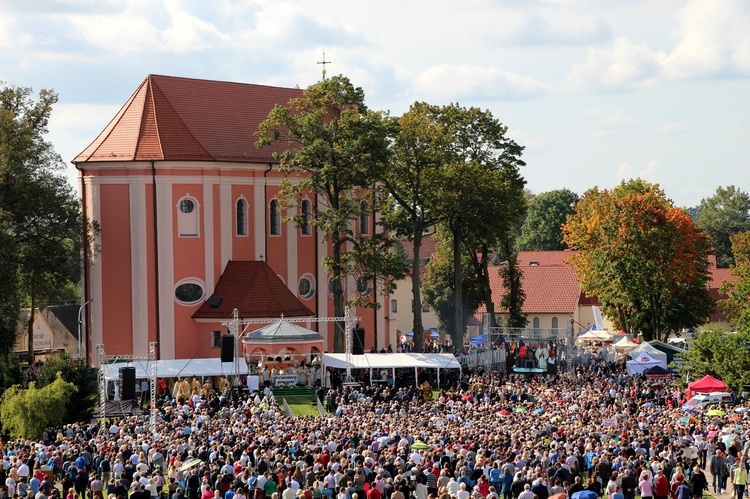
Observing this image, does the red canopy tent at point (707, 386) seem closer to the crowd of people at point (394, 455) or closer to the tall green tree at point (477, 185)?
the crowd of people at point (394, 455)

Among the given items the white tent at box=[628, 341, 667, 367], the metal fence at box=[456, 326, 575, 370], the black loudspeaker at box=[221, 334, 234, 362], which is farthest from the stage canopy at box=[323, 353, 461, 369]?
the white tent at box=[628, 341, 667, 367]

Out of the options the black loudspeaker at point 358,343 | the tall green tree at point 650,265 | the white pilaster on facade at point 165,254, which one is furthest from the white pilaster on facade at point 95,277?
the tall green tree at point 650,265

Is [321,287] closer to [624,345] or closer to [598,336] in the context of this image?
[624,345]

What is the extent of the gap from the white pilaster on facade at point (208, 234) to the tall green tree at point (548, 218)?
5385 centimetres

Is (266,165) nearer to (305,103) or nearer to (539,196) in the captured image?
(305,103)

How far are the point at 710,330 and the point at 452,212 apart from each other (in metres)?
14.5

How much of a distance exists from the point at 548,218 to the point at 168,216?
56953 millimetres

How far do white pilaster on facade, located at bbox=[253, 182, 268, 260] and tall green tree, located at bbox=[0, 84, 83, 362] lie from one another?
744 centimetres

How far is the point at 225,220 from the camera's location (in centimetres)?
5472

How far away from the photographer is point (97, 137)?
55.4 metres

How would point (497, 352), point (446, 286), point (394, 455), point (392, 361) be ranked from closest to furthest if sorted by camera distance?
point (394, 455) → point (392, 361) → point (497, 352) → point (446, 286)

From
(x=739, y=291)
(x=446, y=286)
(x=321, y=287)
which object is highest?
(x=446, y=286)

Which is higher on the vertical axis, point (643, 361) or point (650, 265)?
point (650, 265)

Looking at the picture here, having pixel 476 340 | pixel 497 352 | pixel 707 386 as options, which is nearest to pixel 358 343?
pixel 497 352
